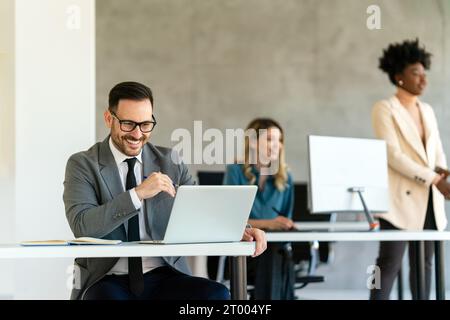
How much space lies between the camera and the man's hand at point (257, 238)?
2.80m

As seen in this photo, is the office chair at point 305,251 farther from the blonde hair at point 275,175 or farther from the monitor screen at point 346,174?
the monitor screen at point 346,174

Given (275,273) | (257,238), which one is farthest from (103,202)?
(275,273)

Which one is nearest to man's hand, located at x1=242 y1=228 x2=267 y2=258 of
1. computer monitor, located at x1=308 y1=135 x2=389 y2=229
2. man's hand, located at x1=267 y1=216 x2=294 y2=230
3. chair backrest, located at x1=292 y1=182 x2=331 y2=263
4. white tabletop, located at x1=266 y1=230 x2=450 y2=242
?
white tabletop, located at x1=266 y1=230 x2=450 y2=242

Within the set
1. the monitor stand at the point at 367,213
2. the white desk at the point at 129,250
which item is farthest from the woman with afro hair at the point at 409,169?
the white desk at the point at 129,250

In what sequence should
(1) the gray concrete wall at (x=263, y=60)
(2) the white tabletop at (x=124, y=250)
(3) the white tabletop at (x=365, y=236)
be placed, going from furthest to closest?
(1) the gray concrete wall at (x=263, y=60)
(3) the white tabletop at (x=365, y=236)
(2) the white tabletop at (x=124, y=250)

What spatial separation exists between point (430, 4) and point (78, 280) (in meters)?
5.19

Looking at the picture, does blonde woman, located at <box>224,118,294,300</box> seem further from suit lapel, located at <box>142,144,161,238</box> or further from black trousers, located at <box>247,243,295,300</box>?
suit lapel, located at <box>142,144,161,238</box>

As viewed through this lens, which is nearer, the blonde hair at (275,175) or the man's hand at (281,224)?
the man's hand at (281,224)

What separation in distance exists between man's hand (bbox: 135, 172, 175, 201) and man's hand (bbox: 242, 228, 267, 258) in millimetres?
314

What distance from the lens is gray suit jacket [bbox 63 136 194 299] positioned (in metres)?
→ 2.82

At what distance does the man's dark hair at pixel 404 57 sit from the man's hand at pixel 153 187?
241 cm

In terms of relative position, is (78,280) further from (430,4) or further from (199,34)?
(430,4)

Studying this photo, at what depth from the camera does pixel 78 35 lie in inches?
151

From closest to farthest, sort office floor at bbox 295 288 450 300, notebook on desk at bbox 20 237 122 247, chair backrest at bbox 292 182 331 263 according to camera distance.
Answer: notebook on desk at bbox 20 237 122 247, chair backrest at bbox 292 182 331 263, office floor at bbox 295 288 450 300
